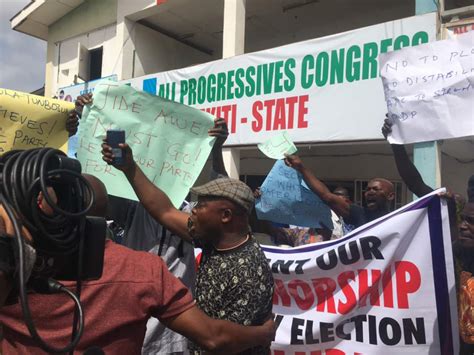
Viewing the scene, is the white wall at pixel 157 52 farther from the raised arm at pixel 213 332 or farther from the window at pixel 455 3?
the raised arm at pixel 213 332

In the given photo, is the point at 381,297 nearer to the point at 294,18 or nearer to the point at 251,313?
the point at 251,313

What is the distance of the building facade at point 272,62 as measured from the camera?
4.76 m

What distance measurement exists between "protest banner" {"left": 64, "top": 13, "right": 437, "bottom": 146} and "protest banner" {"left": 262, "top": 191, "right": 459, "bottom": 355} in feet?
7.53

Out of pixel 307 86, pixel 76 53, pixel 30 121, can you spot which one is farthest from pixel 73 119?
→ pixel 76 53

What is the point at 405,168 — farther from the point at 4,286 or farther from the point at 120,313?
the point at 4,286

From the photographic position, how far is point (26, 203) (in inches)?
38.6

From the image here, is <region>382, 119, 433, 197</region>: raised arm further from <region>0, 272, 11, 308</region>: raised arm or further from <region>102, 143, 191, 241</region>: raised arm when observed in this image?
<region>0, 272, 11, 308</region>: raised arm

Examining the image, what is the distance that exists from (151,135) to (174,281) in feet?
5.00

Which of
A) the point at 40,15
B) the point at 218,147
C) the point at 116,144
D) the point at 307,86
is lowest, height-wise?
the point at 116,144

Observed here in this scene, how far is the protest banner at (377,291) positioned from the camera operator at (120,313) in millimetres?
1237

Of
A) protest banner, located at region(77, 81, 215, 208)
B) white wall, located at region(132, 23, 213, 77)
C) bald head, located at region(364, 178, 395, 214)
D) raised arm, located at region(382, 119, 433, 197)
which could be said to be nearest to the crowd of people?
protest banner, located at region(77, 81, 215, 208)

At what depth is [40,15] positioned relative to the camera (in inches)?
396

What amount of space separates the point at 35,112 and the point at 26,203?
217 centimetres

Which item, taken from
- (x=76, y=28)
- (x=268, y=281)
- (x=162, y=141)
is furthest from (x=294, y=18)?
(x=268, y=281)
